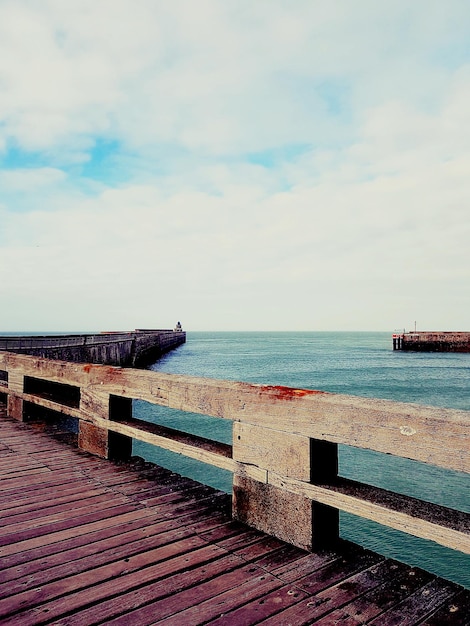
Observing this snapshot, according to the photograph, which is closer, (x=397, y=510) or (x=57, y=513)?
(x=397, y=510)

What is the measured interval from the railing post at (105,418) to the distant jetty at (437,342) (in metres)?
77.4

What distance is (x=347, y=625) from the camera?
202cm

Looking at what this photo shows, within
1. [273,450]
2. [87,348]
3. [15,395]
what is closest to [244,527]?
[273,450]

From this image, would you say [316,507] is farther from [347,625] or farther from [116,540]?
[116,540]

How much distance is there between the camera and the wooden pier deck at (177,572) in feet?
6.97

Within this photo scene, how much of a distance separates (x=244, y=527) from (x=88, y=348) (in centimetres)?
2373

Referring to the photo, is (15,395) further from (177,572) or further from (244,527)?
(177,572)

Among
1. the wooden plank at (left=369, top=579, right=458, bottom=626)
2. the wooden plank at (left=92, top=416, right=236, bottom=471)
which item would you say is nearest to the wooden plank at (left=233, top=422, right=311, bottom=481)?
the wooden plank at (left=92, top=416, right=236, bottom=471)

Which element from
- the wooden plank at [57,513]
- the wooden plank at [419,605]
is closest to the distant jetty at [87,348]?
the wooden plank at [57,513]

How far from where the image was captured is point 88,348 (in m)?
25.4

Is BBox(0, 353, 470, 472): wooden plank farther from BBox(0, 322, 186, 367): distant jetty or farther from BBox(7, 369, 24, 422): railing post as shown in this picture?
BBox(0, 322, 186, 367): distant jetty

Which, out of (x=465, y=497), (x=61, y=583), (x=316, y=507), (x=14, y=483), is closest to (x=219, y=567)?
(x=316, y=507)

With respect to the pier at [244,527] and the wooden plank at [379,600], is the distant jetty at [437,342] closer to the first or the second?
Result: the pier at [244,527]

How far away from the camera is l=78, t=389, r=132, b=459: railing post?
4.50m
